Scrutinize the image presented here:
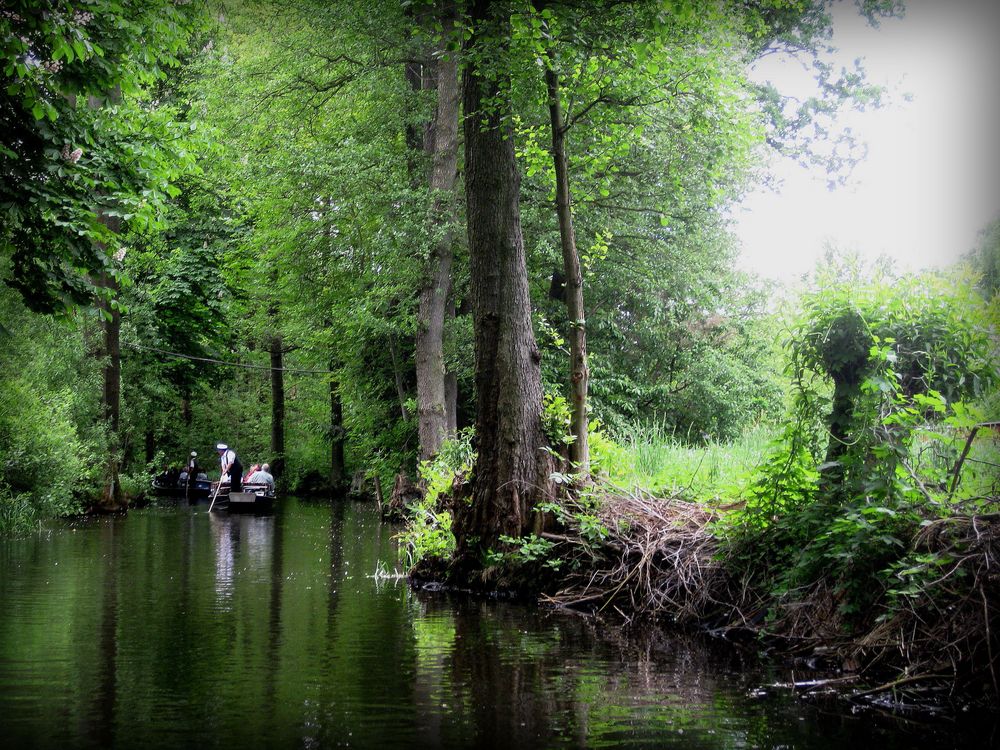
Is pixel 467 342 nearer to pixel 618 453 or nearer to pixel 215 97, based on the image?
pixel 215 97

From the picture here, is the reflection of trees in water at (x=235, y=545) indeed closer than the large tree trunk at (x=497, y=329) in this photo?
No

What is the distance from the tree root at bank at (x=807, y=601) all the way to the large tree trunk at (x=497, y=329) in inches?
30.0

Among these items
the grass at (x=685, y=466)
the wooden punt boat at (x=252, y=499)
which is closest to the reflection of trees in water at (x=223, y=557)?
the wooden punt boat at (x=252, y=499)

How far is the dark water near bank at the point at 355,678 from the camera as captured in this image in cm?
502

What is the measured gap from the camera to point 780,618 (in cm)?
747

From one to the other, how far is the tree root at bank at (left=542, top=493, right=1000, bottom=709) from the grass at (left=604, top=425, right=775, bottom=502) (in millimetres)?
411

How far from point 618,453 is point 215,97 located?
588 inches

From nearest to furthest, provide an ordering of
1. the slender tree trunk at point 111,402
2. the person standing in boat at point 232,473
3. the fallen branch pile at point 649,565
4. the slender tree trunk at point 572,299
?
the fallen branch pile at point 649,565
the slender tree trunk at point 572,299
the slender tree trunk at point 111,402
the person standing in boat at point 232,473

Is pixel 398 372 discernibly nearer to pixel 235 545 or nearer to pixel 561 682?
pixel 235 545

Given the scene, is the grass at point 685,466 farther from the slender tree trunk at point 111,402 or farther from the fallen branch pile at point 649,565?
the slender tree trunk at point 111,402

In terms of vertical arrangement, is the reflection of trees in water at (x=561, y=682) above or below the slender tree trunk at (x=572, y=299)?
below

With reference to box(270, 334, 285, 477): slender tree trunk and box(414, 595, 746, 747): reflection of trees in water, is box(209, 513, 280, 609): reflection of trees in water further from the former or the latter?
box(270, 334, 285, 477): slender tree trunk

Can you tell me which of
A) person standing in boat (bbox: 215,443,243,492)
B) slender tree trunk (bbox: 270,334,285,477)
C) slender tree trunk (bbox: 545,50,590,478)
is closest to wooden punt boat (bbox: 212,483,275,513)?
person standing in boat (bbox: 215,443,243,492)

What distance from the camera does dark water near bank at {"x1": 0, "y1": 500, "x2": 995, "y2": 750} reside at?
5.02 meters
